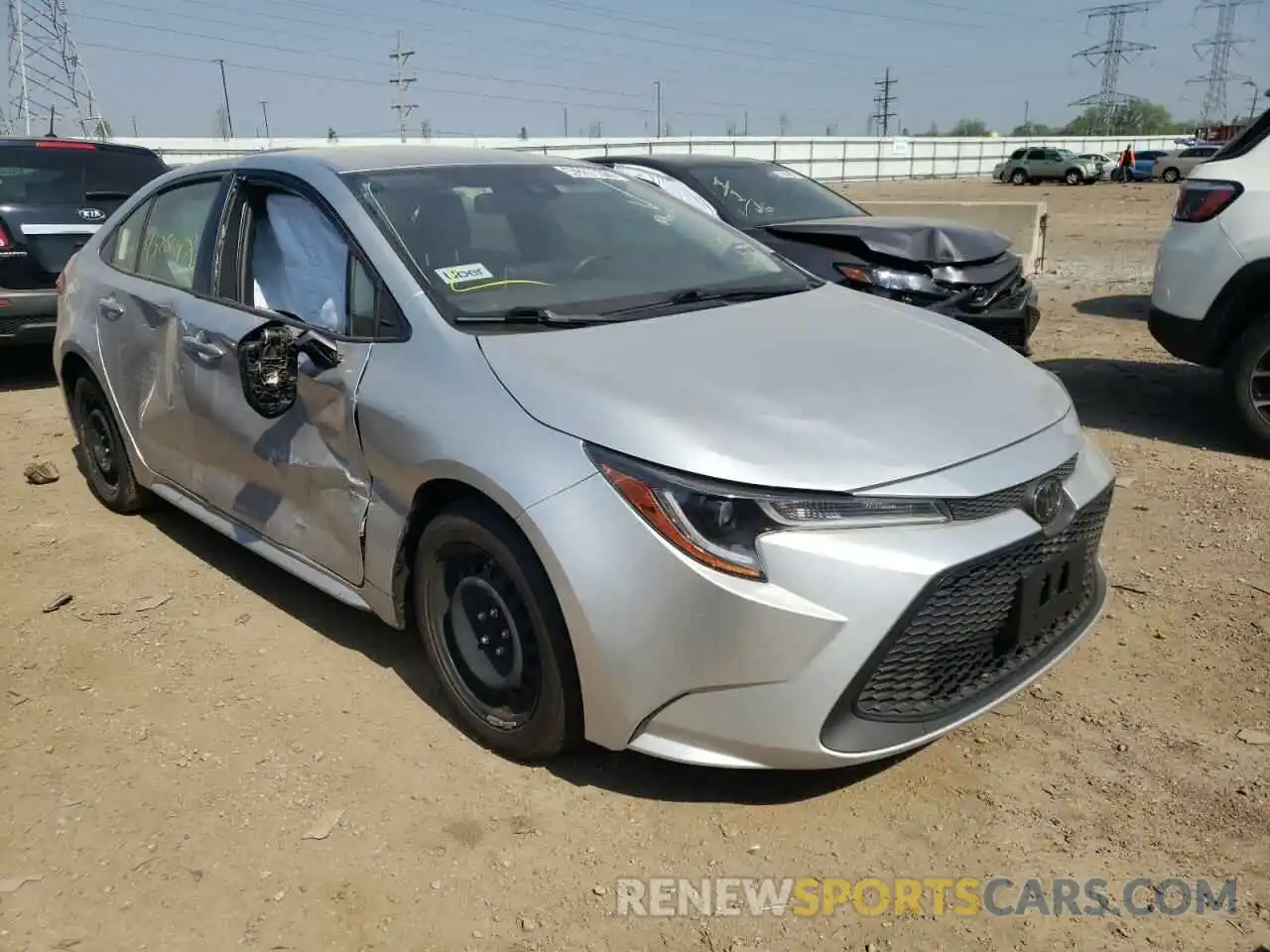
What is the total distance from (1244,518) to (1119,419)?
5.39 ft

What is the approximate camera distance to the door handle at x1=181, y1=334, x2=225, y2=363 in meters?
3.65

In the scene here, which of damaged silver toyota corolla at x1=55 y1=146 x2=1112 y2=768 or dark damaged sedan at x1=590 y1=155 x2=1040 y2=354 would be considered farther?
dark damaged sedan at x1=590 y1=155 x2=1040 y2=354

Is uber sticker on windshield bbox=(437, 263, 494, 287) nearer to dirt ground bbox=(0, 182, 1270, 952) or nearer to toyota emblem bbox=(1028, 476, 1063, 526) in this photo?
dirt ground bbox=(0, 182, 1270, 952)

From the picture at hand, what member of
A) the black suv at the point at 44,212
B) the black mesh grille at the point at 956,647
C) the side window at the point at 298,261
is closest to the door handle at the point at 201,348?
the side window at the point at 298,261

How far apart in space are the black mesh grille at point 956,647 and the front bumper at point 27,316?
255 inches

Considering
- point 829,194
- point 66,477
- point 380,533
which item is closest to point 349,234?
point 380,533

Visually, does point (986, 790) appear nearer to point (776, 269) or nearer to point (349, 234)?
point (776, 269)

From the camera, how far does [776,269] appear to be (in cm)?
379

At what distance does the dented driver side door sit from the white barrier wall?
32.3 metres

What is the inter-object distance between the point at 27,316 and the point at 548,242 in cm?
522

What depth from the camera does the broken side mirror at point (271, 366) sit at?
3.21 m

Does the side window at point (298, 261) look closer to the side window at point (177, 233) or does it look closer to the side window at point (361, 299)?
the side window at point (361, 299)

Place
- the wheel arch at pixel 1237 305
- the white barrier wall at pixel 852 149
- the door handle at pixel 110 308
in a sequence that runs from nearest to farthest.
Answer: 1. the door handle at pixel 110 308
2. the wheel arch at pixel 1237 305
3. the white barrier wall at pixel 852 149

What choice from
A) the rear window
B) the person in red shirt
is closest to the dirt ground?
the rear window
